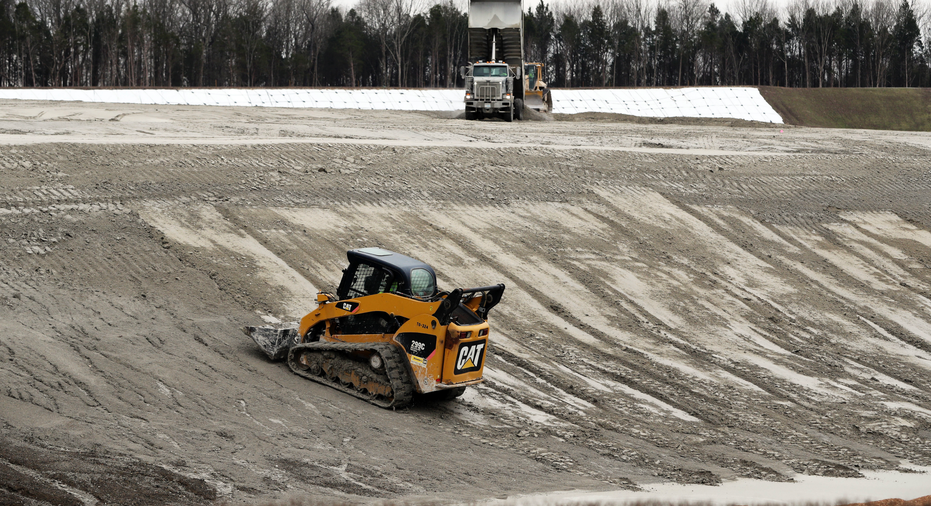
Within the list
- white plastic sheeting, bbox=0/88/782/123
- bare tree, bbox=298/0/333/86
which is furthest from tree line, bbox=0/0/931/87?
white plastic sheeting, bbox=0/88/782/123

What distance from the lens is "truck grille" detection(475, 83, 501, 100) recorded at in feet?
104

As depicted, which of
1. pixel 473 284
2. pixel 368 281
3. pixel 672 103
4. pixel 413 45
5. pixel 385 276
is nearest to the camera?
pixel 385 276

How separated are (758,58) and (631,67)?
11032mm

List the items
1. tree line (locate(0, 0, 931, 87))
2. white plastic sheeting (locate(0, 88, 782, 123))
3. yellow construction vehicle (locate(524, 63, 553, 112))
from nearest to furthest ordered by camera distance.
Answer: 1. yellow construction vehicle (locate(524, 63, 553, 112))
2. white plastic sheeting (locate(0, 88, 782, 123))
3. tree line (locate(0, 0, 931, 87))

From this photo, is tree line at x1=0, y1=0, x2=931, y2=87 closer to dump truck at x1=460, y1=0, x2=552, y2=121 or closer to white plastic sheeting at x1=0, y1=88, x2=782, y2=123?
white plastic sheeting at x1=0, y1=88, x2=782, y2=123

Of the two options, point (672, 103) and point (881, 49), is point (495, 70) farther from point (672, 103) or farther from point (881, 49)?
point (881, 49)

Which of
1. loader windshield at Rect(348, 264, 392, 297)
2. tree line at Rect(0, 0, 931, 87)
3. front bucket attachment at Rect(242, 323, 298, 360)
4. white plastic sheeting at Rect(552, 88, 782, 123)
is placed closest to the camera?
loader windshield at Rect(348, 264, 392, 297)

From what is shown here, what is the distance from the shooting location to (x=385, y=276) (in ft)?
32.8

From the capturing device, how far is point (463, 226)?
17.1m

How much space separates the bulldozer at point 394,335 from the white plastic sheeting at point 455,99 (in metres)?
35.6

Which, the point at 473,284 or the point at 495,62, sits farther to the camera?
the point at 495,62

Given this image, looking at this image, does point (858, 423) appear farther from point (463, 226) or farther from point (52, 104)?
point (52, 104)

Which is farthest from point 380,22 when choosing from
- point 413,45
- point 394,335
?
point 394,335

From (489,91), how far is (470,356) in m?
23.4
